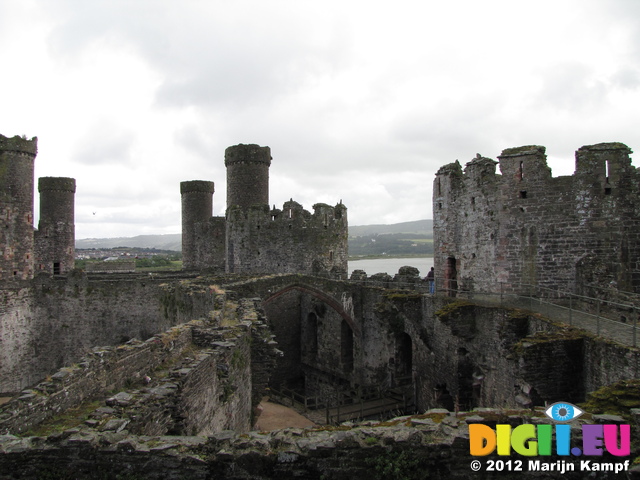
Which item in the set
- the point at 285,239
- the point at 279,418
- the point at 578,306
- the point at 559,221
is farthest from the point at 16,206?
the point at 578,306

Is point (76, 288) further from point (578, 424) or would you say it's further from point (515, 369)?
point (578, 424)

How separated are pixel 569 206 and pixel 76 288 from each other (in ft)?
62.5

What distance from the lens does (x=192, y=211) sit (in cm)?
3080

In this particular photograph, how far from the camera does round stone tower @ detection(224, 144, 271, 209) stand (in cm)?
2419

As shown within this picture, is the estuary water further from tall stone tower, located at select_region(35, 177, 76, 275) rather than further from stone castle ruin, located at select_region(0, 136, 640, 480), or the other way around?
stone castle ruin, located at select_region(0, 136, 640, 480)

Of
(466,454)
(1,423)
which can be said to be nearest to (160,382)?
(1,423)

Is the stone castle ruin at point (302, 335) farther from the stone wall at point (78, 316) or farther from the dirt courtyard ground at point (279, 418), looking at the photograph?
the dirt courtyard ground at point (279, 418)

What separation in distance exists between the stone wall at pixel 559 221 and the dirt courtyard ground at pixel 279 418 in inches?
263

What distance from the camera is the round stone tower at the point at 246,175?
24.2 metres

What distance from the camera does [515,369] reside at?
8875mm

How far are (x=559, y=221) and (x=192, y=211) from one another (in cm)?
2323

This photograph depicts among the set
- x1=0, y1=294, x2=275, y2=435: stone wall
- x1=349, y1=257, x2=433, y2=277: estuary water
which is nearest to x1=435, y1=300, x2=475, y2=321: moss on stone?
x1=0, y1=294, x2=275, y2=435: stone wall

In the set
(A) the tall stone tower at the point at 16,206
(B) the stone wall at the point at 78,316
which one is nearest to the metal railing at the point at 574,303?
(B) the stone wall at the point at 78,316

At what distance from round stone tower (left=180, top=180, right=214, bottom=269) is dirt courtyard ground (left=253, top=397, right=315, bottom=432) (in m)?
16.0
